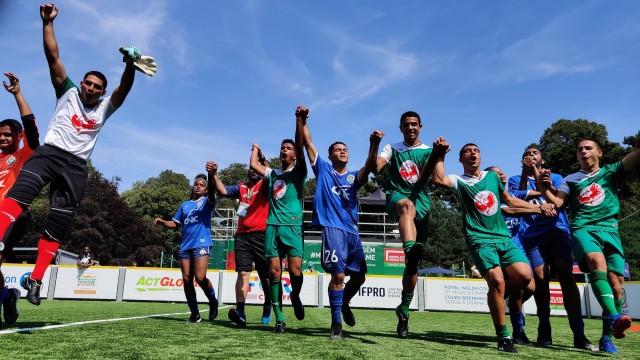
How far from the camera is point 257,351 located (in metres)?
3.35

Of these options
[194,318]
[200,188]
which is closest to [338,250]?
[194,318]

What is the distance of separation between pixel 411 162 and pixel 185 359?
11.2 feet

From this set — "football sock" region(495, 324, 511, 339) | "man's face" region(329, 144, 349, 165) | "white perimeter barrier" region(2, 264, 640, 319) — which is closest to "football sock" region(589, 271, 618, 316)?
"football sock" region(495, 324, 511, 339)

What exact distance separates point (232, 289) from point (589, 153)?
540 inches

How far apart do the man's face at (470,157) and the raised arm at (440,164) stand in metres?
0.32

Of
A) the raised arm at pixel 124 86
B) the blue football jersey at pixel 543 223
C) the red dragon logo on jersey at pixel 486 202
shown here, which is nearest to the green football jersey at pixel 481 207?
the red dragon logo on jersey at pixel 486 202

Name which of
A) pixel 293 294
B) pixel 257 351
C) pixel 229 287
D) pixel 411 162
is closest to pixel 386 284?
pixel 229 287

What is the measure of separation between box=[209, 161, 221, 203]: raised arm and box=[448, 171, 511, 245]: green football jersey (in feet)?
10.8

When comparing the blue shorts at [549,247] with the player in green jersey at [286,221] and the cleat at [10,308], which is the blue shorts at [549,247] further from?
the cleat at [10,308]

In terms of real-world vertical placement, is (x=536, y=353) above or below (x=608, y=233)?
below

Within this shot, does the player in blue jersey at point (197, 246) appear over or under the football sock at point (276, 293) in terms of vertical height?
→ over

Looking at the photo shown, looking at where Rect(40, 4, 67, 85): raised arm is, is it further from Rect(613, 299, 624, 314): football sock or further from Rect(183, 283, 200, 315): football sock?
Rect(613, 299, 624, 314): football sock

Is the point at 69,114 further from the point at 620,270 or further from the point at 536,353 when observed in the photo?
the point at 620,270

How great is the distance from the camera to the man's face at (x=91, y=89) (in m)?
4.31
